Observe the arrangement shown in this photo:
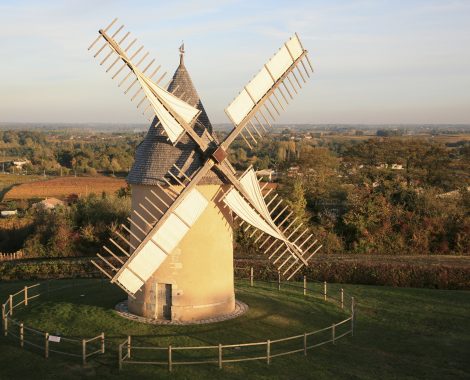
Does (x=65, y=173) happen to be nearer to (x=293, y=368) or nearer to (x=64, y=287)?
(x=64, y=287)

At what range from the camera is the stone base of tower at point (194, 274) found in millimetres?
19219

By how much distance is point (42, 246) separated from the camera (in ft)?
130

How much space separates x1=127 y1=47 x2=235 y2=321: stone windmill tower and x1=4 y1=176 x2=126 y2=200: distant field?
4975 cm

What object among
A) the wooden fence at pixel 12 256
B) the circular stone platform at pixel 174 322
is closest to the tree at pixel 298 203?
the circular stone platform at pixel 174 322

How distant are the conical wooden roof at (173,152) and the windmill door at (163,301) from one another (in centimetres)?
378

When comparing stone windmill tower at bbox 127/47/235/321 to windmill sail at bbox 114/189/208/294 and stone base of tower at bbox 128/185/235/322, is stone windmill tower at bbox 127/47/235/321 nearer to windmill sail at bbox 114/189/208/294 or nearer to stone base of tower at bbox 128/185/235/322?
→ stone base of tower at bbox 128/185/235/322

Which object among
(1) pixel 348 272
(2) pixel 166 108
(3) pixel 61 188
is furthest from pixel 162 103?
(3) pixel 61 188

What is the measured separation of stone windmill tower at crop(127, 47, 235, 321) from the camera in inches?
754

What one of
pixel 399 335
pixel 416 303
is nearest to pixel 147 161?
pixel 399 335

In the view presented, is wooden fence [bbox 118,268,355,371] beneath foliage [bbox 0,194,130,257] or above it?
beneath

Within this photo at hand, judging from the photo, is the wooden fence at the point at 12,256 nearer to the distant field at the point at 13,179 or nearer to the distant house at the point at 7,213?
the distant house at the point at 7,213

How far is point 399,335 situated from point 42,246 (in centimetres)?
2834

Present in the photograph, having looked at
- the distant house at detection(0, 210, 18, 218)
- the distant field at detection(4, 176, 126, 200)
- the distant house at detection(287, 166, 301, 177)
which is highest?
the distant house at detection(287, 166, 301, 177)

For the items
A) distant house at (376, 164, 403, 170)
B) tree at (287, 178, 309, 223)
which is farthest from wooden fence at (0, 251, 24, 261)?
distant house at (376, 164, 403, 170)
